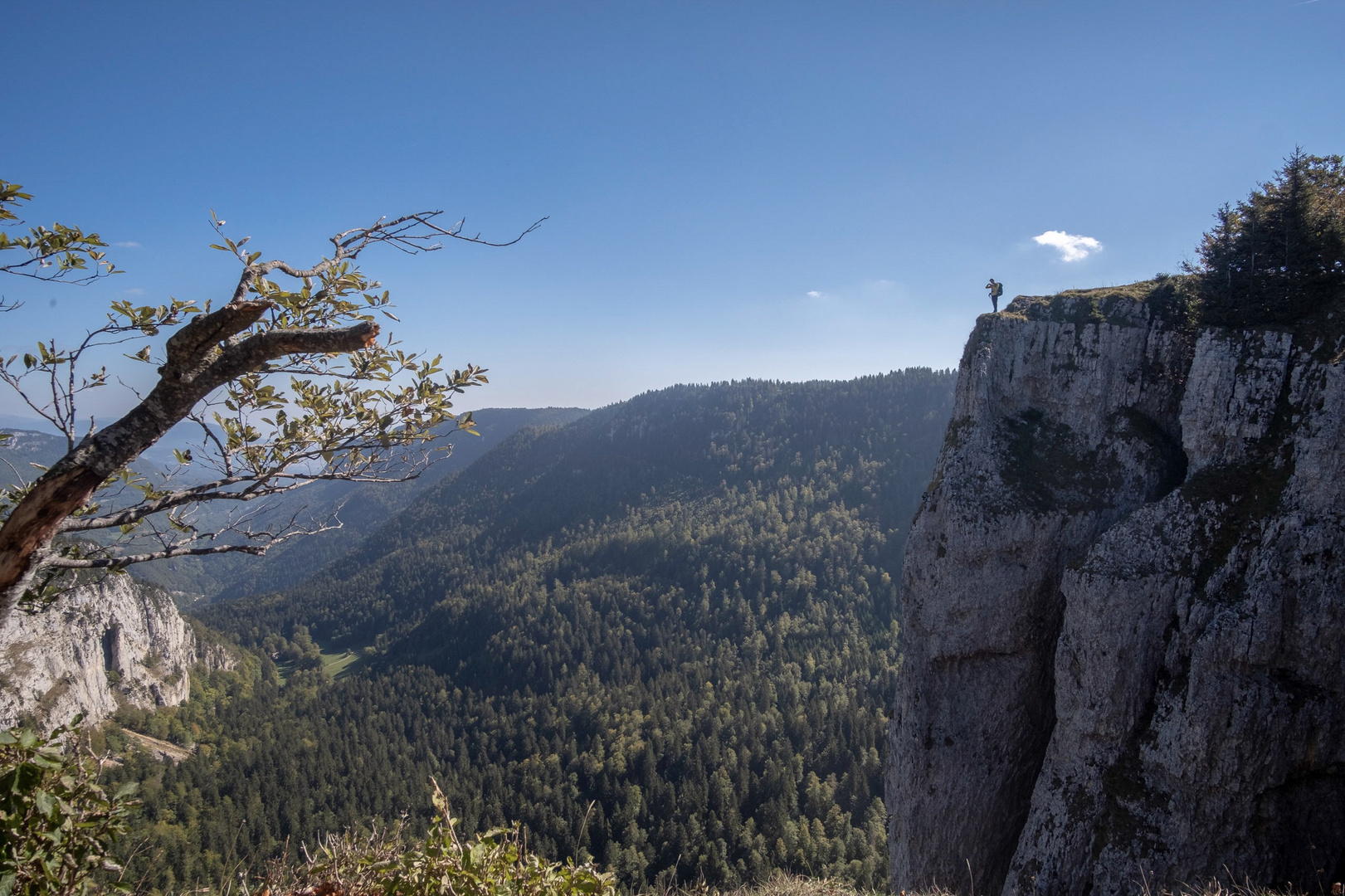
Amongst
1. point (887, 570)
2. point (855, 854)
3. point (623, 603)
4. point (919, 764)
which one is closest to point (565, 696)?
point (623, 603)

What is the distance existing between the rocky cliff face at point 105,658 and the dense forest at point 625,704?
669cm

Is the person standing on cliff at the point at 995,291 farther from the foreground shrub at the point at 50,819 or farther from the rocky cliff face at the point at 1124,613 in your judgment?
the foreground shrub at the point at 50,819

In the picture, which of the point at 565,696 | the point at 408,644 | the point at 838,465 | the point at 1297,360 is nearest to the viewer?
the point at 1297,360

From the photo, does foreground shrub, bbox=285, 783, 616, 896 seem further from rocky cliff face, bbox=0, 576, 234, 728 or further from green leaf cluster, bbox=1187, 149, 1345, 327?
rocky cliff face, bbox=0, 576, 234, 728

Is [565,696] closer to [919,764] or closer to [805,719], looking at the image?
[805,719]

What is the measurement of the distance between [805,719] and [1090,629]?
8384 cm

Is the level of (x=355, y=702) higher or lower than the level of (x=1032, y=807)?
lower

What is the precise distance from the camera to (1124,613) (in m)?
15.1

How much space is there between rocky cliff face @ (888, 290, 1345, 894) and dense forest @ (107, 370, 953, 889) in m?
15.3

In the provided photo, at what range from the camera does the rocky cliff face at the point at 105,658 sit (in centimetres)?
9662

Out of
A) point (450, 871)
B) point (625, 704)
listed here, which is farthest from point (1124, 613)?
point (625, 704)

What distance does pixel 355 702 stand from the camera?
127938mm

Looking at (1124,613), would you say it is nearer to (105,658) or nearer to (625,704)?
(625,704)

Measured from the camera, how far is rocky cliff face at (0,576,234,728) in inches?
3804
